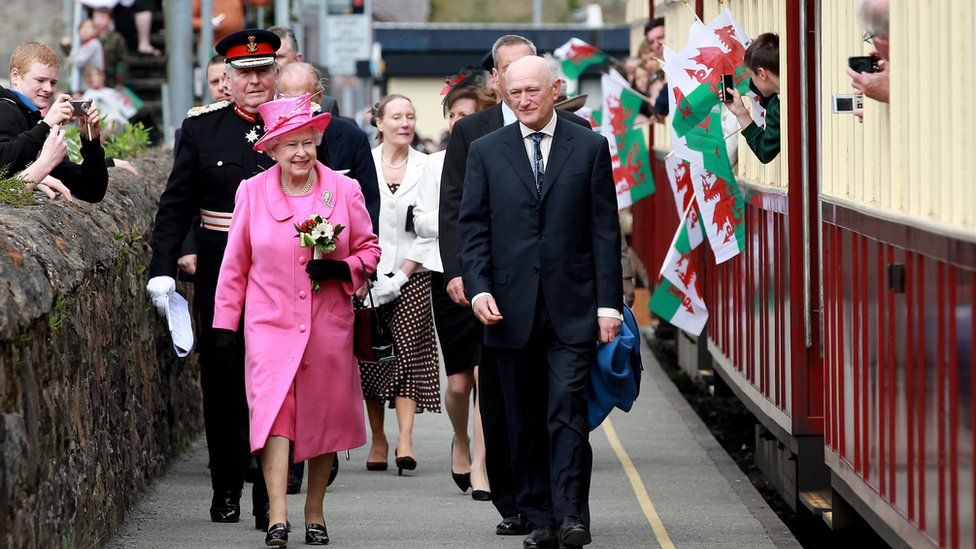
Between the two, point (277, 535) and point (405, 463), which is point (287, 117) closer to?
point (277, 535)

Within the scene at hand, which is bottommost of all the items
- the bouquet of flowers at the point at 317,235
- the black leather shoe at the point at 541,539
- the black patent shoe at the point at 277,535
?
the black leather shoe at the point at 541,539

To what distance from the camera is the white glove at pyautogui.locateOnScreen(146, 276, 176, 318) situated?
7883mm

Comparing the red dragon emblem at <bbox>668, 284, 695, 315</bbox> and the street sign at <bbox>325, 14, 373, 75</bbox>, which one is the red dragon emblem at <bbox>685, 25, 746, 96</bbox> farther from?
the street sign at <bbox>325, 14, 373, 75</bbox>

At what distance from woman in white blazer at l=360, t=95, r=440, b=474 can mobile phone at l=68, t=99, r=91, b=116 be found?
2.62 metres

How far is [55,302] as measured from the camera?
20.8 ft

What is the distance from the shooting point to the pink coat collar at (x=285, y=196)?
24.1 ft

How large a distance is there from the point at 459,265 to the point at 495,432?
0.72 metres

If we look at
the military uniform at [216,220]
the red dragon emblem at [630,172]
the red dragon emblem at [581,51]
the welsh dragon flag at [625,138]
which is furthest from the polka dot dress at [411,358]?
the red dragon emblem at [581,51]

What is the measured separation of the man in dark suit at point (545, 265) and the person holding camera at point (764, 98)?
1.51 metres

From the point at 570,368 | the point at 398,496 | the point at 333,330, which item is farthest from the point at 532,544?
the point at 398,496

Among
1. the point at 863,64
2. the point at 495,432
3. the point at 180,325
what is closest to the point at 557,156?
the point at 495,432

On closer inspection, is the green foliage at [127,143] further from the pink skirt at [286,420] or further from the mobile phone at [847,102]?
the mobile phone at [847,102]

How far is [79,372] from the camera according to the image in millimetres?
6855

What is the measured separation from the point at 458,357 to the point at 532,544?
1.83 m
